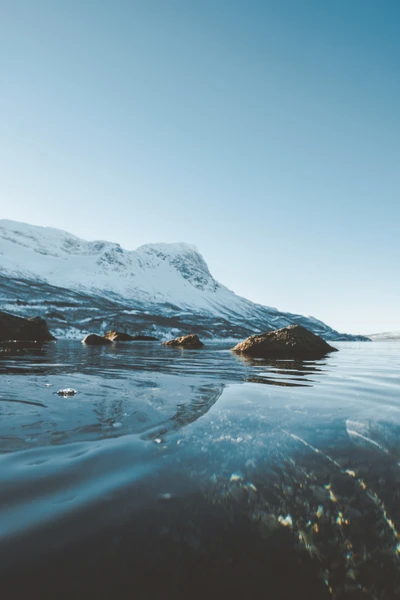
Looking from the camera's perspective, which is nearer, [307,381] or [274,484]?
[274,484]

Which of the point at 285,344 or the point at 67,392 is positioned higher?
the point at 285,344

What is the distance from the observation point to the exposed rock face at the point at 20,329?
106 ft

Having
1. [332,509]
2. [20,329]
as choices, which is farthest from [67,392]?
[20,329]

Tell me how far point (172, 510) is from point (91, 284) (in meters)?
199

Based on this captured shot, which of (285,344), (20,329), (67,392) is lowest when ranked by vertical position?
(20,329)

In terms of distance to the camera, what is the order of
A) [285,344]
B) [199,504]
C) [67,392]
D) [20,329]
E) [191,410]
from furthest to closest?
[20,329], [285,344], [67,392], [191,410], [199,504]

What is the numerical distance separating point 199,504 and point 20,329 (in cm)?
3754

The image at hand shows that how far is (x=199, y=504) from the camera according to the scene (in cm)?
213

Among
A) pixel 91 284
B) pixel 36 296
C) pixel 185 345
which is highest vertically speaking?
pixel 91 284

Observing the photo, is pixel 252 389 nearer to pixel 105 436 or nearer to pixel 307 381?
pixel 307 381

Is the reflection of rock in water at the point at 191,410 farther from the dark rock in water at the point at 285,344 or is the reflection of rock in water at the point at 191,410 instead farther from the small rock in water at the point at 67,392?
the dark rock in water at the point at 285,344

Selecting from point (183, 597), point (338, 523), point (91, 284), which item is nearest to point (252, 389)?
point (338, 523)

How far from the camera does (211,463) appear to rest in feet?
9.10

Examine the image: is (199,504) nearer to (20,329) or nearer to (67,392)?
(67,392)
